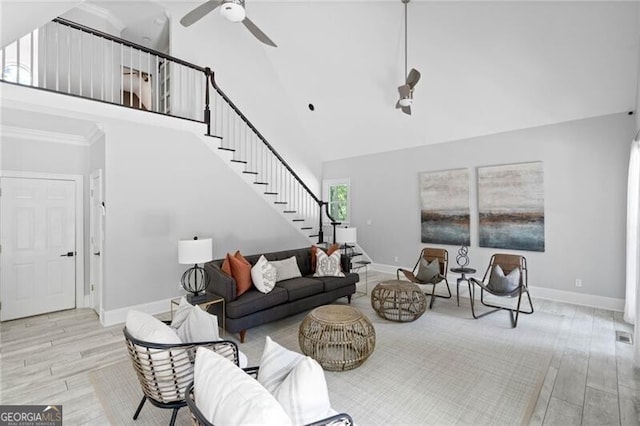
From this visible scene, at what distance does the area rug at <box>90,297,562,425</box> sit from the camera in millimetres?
2238

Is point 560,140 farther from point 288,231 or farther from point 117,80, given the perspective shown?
point 117,80

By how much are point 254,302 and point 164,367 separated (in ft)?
5.58

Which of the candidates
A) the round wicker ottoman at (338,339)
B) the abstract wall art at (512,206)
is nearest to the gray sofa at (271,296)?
the round wicker ottoman at (338,339)

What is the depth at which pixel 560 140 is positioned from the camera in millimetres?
4816

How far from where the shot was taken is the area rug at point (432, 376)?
2.24 m

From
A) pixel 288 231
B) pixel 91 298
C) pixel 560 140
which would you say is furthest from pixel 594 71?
pixel 91 298

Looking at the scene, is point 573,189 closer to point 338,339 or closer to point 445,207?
point 445,207

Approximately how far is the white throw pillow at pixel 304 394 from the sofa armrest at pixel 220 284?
236 cm

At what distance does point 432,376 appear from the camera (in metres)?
2.74

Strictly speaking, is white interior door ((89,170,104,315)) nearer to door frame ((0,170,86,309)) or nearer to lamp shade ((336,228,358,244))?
door frame ((0,170,86,309))

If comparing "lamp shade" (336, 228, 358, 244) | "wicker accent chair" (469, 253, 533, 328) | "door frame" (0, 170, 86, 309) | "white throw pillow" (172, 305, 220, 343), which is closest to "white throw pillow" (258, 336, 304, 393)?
"white throw pillow" (172, 305, 220, 343)


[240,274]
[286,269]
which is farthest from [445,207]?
[240,274]

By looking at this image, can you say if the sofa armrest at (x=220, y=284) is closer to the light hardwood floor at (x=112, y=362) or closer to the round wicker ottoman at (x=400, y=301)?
the light hardwood floor at (x=112, y=362)

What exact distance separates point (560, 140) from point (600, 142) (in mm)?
484
